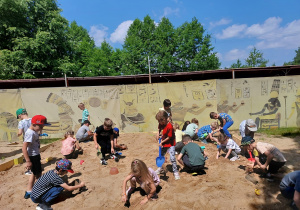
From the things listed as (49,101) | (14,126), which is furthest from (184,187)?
(14,126)

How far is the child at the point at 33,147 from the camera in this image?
3.31 m

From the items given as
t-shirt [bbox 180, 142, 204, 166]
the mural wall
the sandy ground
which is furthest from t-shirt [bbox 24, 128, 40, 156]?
the mural wall

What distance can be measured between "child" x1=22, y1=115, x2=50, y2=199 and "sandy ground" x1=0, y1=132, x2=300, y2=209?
445 millimetres

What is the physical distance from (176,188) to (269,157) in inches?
72.3

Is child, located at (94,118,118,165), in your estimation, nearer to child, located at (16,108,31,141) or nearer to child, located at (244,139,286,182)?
child, located at (16,108,31,141)

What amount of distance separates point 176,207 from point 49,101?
25.2ft

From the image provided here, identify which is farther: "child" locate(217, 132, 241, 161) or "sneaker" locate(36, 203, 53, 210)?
"child" locate(217, 132, 241, 161)

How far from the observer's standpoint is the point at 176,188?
11.5ft

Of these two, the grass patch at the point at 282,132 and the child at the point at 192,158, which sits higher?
the child at the point at 192,158

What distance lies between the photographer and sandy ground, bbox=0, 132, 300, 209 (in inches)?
119

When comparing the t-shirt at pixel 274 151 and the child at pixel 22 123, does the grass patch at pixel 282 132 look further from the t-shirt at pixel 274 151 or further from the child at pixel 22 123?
the child at pixel 22 123

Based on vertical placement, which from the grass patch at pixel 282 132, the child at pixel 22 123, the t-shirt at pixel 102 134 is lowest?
the grass patch at pixel 282 132

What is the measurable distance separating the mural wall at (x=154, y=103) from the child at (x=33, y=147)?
498 centimetres

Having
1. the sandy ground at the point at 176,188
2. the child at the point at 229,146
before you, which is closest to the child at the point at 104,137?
the sandy ground at the point at 176,188
